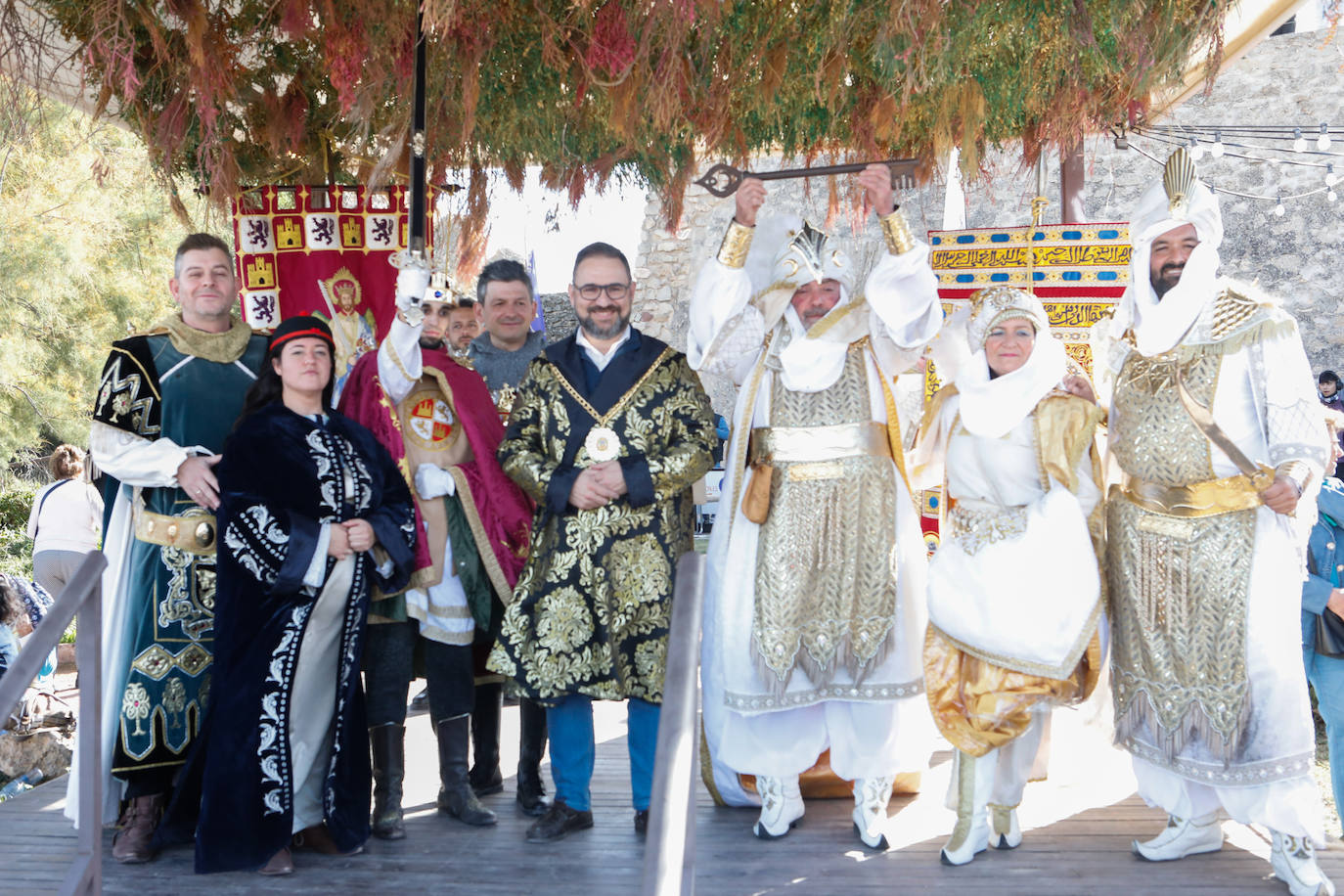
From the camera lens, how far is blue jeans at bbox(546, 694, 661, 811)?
12.1 ft

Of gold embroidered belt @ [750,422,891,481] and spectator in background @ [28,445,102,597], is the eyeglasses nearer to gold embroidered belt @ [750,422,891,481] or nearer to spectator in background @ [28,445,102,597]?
gold embroidered belt @ [750,422,891,481]

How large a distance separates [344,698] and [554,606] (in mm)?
682

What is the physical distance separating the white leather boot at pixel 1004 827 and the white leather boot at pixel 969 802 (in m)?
0.11

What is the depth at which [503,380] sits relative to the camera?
4.68 m

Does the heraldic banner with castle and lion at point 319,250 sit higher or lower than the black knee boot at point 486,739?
higher

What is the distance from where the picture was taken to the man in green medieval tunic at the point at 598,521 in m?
3.64

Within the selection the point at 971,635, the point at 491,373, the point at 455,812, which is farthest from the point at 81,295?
the point at 971,635

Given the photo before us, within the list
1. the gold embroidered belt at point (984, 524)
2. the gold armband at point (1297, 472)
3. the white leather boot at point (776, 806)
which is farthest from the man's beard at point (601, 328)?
the gold armband at point (1297, 472)

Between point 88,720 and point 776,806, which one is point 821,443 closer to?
point 776,806

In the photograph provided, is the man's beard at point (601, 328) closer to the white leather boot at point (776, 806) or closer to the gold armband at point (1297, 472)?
the white leather boot at point (776, 806)

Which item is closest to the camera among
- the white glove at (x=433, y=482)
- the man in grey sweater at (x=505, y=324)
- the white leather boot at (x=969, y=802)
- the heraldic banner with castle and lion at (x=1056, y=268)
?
the white leather boot at (x=969, y=802)

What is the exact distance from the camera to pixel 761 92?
12.9ft

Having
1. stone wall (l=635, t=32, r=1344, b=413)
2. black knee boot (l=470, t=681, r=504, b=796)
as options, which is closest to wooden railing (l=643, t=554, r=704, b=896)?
black knee boot (l=470, t=681, r=504, b=796)

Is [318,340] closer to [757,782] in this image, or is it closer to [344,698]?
[344,698]
